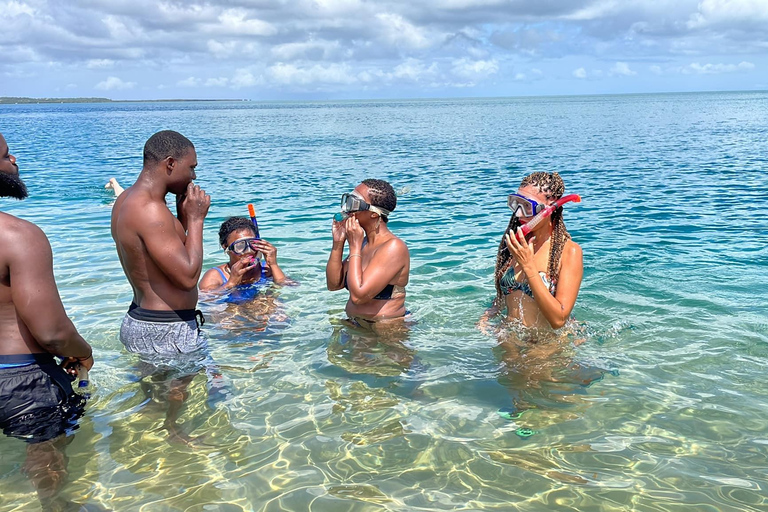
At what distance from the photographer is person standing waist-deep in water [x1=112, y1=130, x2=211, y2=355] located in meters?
4.30

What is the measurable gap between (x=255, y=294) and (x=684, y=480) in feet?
16.5

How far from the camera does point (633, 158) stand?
25141 mm

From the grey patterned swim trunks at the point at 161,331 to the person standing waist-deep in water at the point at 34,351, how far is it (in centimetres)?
81

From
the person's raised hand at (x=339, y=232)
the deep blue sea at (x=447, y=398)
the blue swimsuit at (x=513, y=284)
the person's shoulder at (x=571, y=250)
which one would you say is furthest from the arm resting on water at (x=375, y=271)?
the person's shoulder at (x=571, y=250)

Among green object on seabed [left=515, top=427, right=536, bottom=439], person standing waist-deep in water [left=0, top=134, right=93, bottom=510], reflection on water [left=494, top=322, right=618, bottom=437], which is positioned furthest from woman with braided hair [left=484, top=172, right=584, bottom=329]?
person standing waist-deep in water [left=0, top=134, right=93, bottom=510]

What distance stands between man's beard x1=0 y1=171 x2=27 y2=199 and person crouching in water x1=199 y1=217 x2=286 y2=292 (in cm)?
371

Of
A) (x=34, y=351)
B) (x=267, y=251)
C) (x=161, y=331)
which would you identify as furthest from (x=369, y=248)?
(x=34, y=351)

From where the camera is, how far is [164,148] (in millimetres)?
4375

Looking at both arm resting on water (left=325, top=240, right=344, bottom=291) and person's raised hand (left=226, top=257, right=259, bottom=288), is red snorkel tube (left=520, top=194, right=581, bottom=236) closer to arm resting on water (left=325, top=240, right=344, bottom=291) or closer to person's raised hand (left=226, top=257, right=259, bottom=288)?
arm resting on water (left=325, top=240, right=344, bottom=291)

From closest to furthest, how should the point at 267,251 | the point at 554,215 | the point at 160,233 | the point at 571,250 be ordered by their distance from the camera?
1. the point at 160,233
2. the point at 571,250
3. the point at 554,215
4. the point at 267,251

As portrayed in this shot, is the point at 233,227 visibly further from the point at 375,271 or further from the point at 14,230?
the point at 14,230

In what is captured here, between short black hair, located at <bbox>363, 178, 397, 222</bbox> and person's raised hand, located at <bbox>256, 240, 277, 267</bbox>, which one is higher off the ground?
short black hair, located at <bbox>363, 178, 397, 222</bbox>

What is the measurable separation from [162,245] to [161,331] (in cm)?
83

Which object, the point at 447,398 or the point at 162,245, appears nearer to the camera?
the point at 162,245
